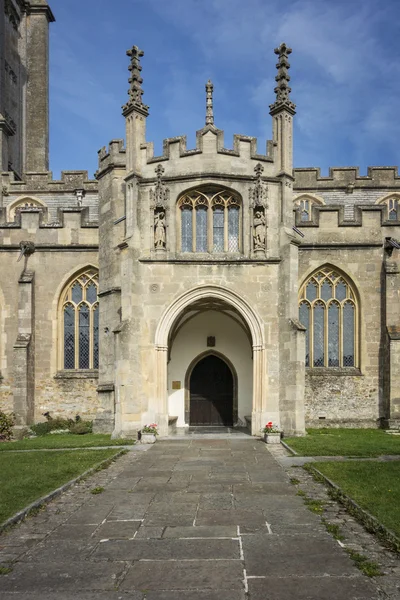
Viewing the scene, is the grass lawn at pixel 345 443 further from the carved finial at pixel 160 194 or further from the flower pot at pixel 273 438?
the carved finial at pixel 160 194

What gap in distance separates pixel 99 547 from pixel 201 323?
15.6 meters

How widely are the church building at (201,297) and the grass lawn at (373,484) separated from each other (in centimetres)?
576

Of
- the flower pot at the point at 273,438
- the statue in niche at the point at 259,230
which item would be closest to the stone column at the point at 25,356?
the statue in niche at the point at 259,230

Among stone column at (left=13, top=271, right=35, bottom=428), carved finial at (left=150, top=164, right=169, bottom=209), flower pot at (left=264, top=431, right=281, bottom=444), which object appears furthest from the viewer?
stone column at (left=13, top=271, right=35, bottom=428)

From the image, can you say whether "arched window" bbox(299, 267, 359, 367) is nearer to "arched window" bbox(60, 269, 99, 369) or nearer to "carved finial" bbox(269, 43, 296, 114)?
"carved finial" bbox(269, 43, 296, 114)

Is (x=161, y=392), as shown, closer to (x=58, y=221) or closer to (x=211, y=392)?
(x=211, y=392)

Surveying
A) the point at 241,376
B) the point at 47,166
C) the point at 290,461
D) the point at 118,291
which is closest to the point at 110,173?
the point at 118,291

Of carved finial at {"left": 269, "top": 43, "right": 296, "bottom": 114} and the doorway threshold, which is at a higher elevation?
carved finial at {"left": 269, "top": 43, "right": 296, "bottom": 114}

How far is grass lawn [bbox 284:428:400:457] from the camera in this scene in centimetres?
1414

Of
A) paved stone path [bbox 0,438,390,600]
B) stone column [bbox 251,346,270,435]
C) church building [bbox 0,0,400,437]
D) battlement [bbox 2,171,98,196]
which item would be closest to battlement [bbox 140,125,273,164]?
church building [bbox 0,0,400,437]

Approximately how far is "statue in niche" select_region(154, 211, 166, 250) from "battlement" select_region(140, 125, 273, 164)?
1814 millimetres

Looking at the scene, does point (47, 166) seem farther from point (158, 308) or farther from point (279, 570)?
point (279, 570)

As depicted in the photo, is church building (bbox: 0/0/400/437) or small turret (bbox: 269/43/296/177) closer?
church building (bbox: 0/0/400/437)

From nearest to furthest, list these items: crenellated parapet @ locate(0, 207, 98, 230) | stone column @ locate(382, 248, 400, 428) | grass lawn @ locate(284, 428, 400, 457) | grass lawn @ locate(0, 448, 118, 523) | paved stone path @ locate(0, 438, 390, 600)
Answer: paved stone path @ locate(0, 438, 390, 600), grass lawn @ locate(0, 448, 118, 523), grass lawn @ locate(284, 428, 400, 457), stone column @ locate(382, 248, 400, 428), crenellated parapet @ locate(0, 207, 98, 230)
